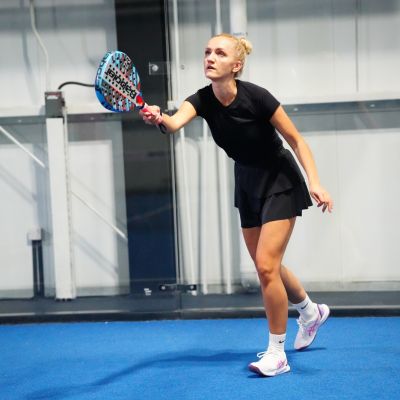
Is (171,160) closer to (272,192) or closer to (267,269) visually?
(272,192)

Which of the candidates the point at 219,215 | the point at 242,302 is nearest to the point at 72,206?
the point at 219,215

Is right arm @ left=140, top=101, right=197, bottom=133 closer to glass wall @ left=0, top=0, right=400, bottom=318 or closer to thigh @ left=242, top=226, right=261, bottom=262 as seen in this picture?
thigh @ left=242, top=226, right=261, bottom=262

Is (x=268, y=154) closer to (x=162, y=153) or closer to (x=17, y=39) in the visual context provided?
(x=162, y=153)

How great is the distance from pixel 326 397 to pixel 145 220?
97.0 inches

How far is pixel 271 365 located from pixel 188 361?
0.58 metres

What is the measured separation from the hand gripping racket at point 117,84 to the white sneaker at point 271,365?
1.26 meters

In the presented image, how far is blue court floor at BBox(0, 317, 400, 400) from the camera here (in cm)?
359

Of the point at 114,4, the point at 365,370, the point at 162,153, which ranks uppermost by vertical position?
the point at 114,4

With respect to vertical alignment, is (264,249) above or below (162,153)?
below

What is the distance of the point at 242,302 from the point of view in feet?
17.7

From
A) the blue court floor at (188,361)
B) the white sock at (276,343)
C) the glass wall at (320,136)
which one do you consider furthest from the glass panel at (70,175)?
the white sock at (276,343)

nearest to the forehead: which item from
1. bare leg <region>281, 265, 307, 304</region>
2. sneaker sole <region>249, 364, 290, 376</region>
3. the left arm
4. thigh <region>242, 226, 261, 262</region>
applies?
the left arm

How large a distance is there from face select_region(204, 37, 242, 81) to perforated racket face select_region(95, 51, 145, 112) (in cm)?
35

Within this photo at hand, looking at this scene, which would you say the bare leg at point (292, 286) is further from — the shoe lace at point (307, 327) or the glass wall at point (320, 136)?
the glass wall at point (320, 136)
